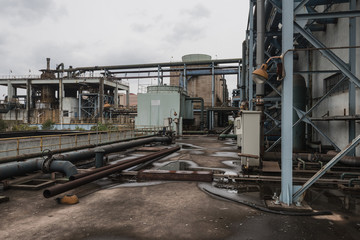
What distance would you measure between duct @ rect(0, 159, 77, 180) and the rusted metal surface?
257cm

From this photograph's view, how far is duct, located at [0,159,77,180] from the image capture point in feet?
25.1

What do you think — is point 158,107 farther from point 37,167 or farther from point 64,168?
point 64,168

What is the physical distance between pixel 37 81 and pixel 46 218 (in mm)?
61622

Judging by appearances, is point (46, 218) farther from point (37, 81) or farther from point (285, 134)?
point (37, 81)

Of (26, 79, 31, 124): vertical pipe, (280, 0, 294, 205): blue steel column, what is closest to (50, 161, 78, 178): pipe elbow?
(280, 0, 294, 205): blue steel column

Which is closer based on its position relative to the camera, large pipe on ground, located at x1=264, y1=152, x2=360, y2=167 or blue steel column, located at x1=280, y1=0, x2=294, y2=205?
blue steel column, located at x1=280, y1=0, x2=294, y2=205

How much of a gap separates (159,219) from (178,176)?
3.52 metres

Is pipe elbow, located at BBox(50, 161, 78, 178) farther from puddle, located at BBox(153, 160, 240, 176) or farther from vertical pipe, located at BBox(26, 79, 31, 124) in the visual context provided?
vertical pipe, located at BBox(26, 79, 31, 124)

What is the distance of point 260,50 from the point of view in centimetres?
1334

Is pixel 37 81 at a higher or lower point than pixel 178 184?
higher

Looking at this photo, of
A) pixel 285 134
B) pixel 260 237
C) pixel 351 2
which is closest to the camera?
pixel 260 237

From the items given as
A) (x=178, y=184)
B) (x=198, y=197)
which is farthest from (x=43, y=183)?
(x=198, y=197)

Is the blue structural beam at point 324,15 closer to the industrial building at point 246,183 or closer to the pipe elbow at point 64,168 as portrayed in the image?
the industrial building at point 246,183

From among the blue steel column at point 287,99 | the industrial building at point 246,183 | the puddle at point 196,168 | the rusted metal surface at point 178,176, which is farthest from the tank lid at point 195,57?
the blue steel column at point 287,99
